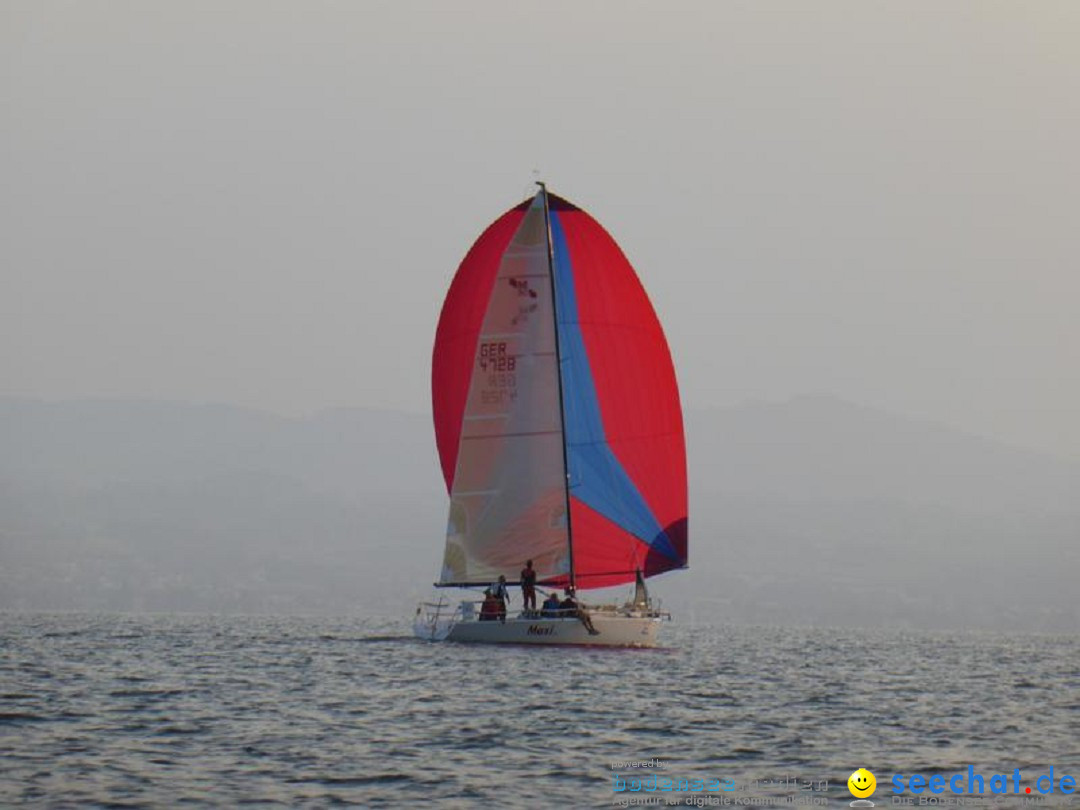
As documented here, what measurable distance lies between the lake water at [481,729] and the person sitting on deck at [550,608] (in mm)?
943

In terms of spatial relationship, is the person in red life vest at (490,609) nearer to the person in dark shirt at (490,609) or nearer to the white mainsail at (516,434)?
the person in dark shirt at (490,609)

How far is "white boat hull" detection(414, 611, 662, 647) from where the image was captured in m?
50.5

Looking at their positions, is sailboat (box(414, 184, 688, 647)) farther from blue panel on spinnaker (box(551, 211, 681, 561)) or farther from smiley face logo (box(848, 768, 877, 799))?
smiley face logo (box(848, 768, 877, 799))

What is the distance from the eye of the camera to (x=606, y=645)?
5134cm

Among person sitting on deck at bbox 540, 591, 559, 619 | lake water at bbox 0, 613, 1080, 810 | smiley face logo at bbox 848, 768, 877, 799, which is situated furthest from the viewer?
person sitting on deck at bbox 540, 591, 559, 619

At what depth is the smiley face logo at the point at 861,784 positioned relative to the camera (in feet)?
81.8

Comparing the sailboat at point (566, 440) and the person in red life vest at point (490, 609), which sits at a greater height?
the sailboat at point (566, 440)

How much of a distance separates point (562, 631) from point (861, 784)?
2524 cm

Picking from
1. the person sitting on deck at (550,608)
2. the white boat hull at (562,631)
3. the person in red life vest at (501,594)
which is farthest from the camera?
the person in red life vest at (501,594)

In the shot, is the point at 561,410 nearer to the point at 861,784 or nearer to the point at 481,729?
the point at 481,729

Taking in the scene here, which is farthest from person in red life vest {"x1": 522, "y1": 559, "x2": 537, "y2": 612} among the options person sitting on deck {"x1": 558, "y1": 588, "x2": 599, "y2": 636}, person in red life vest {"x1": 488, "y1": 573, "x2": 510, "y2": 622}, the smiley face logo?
the smiley face logo

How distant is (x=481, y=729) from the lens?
31266 millimetres

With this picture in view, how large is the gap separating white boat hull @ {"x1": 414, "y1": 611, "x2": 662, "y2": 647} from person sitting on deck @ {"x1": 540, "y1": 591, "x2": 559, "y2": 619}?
226mm

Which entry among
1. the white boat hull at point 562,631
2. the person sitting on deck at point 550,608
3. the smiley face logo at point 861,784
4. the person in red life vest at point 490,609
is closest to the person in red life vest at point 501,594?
the person in red life vest at point 490,609
